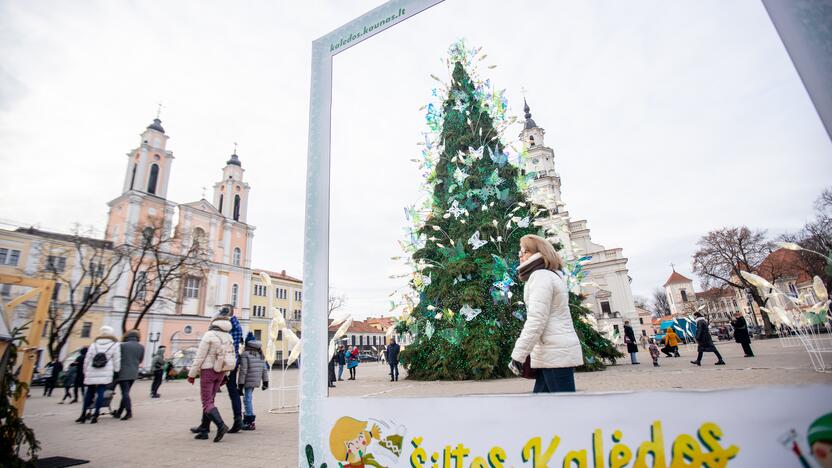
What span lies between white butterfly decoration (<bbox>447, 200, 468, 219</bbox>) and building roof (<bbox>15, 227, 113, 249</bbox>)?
24769 millimetres

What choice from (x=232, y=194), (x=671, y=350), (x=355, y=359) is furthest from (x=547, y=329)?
(x=232, y=194)

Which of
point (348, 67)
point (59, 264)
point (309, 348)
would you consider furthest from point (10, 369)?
point (59, 264)

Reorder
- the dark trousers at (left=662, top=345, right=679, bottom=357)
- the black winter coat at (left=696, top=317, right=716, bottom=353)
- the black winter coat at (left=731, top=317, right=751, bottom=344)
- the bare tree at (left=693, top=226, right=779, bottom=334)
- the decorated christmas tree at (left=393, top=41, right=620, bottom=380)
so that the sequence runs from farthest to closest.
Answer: the dark trousers at (left=662, top=345, right=679, bottom=357) < the black winter coat at (left=696, top=317, right=716, bottom=353) < the black winter coat at (left=731, top=317, right=751, bottom=344) < the decorated christmas tree at (left=393, top=41, right=620, bottom=380) < the bare tree at (left=693, top=226, right=779, bottom=334)

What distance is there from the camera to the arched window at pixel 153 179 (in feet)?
106

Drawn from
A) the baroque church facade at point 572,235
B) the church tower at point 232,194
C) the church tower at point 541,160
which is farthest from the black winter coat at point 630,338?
the church tower at point 232,194

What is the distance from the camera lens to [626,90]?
2252 mm

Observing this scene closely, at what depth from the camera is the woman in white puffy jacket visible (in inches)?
82.1

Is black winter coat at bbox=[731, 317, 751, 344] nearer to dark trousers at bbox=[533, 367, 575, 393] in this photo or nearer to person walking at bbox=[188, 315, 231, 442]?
dark trousers at bbox=[533, 367, 575, 393]

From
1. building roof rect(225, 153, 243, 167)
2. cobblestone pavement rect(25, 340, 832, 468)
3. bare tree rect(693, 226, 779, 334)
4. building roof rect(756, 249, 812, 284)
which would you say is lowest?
cobblestone pavement rect(25, 340, 832, 468)

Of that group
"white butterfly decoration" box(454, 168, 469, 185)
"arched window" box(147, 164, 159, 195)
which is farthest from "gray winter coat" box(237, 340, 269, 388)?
"arched window" box(147, 164, 159, 195)

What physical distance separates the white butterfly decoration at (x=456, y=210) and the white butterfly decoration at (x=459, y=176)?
0.85 ft

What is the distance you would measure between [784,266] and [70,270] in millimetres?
33522

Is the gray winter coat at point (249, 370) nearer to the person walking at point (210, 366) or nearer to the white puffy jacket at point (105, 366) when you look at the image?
the person walking at point (210, 366)

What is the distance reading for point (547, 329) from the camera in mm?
2178
